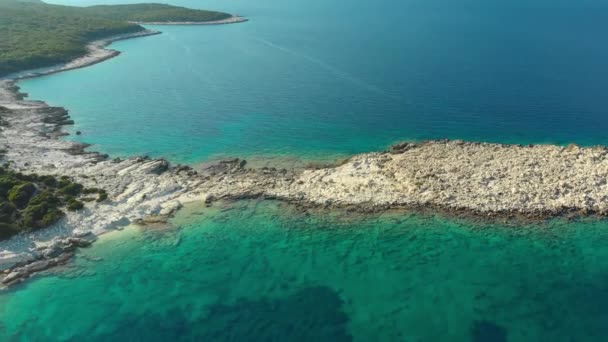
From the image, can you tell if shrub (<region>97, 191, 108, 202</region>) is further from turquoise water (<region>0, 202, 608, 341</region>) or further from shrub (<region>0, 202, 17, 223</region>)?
shrub (<region>0, 202, 17, 223</region>)

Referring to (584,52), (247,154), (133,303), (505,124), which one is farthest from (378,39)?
(133,303)

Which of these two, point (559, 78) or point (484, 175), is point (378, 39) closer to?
point (559, 78)

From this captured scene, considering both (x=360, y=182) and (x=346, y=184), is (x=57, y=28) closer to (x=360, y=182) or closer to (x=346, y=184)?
(x=346, y=184)

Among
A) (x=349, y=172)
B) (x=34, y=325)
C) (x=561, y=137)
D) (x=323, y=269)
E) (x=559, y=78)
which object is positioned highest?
(x=559, y=78)

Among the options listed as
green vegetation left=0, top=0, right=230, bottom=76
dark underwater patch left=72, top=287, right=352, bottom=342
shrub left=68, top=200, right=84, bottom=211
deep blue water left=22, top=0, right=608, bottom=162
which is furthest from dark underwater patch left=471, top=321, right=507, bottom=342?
green vegetation left=0, top=0, right=230, bottom=76

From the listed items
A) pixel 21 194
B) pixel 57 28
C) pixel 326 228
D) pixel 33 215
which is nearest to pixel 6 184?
pixel 21 194

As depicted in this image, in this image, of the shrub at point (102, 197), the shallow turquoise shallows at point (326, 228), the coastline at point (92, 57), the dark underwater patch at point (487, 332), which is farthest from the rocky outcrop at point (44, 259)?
the coastline at point (92, 57)
